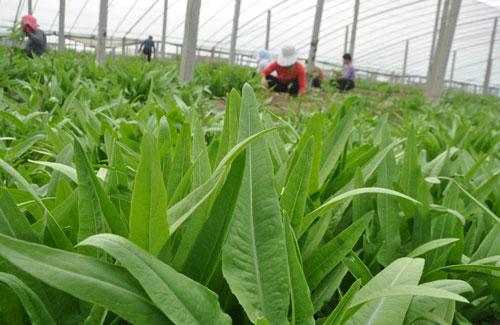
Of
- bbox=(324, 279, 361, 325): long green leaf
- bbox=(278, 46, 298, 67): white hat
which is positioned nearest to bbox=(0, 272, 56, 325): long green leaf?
bbox=(324, 279, 361, 325): long green leaf

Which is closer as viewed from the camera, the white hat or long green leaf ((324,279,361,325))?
long green leaf ((324,279,361,325))

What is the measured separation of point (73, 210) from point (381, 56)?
1435 inches

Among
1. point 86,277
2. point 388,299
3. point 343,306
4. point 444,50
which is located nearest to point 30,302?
point 86,277

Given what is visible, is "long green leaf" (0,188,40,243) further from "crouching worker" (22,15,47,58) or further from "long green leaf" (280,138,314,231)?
"crouching worker" (22,15,47,58)

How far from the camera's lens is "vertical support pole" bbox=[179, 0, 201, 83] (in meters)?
5.13

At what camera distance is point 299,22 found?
29.8 metres

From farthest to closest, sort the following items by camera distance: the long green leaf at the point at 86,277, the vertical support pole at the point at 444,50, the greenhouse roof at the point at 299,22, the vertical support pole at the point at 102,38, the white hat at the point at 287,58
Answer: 1. the greenhouse roof at the point at 299,22
2. the white hat at the point at 287,58
3. the vertical support pole at the point at 102,38
4. the vertical support pole at the point at 444,50
5. the long green leaf at the point at 86,277

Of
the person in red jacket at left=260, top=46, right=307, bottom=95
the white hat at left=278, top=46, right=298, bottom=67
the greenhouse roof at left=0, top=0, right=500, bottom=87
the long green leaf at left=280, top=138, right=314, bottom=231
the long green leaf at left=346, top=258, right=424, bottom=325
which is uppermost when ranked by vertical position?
the greenhouse roof at left=0, top=0, right=500, bottom=87

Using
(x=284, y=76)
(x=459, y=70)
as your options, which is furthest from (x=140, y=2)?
(x=459, y=70)

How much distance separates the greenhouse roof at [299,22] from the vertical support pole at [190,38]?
75.5ft

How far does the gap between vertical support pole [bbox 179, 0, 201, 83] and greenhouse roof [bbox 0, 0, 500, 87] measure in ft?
75.5

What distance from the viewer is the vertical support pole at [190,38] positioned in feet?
16.8

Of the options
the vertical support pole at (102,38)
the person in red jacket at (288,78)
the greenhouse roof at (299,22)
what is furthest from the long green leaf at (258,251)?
the greenhouse roof at (299,22)

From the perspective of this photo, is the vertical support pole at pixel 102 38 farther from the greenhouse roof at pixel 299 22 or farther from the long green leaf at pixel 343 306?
the greenhouse roof at pixel 299 22
